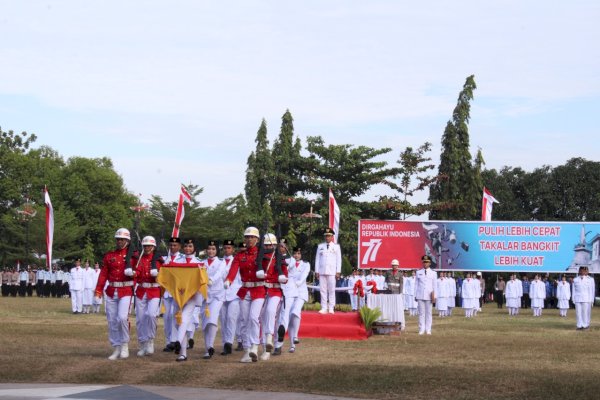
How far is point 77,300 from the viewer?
3706 centimetres

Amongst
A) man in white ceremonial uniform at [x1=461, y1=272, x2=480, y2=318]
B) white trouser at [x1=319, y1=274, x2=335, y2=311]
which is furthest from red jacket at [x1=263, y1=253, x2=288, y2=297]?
man in white ceremonial uniform at [x1=461, y1=272, x2=480, y2=318]

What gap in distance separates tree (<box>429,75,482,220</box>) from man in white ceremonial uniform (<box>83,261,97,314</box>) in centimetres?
2996

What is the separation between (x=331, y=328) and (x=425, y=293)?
3051mm

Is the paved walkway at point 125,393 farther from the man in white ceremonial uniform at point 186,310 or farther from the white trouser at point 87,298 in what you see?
the white trouser at point 87,298

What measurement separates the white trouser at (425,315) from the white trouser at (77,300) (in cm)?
1551

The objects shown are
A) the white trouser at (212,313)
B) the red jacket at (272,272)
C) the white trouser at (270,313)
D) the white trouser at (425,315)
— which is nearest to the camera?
the red jacket at (272,272)

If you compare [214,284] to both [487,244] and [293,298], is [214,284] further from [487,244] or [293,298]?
[487,244]

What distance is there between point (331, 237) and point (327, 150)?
4084 centimetres

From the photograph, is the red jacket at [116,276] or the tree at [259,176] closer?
the red jacket at [116,276]

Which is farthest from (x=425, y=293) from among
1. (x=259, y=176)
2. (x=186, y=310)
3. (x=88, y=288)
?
(x=259, y=176)

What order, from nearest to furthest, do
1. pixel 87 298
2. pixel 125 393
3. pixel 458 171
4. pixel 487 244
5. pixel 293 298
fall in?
pixel 125 393, pixel 293 298, pixel 87 298, pixel 487 244, pixel 458 171

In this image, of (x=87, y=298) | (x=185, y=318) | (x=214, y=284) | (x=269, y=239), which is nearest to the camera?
(x=185, y=318)

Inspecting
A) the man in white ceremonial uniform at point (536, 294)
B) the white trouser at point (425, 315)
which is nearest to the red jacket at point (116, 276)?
the white trouser at point (425, 315)

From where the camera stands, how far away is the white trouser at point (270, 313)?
17.1m
